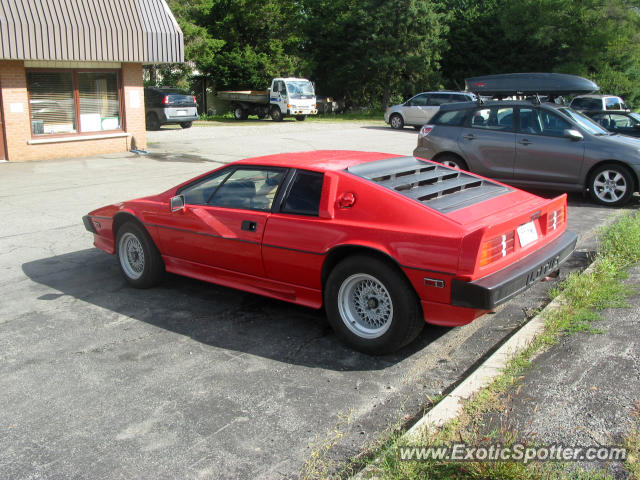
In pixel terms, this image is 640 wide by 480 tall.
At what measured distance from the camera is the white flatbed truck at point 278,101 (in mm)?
31609

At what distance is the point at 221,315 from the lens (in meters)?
5.56

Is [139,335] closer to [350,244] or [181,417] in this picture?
[181,417]

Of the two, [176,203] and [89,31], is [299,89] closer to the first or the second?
[89,31]

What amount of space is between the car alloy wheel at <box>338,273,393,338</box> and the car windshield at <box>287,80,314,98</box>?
27954mm

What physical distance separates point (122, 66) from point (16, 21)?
3322 millimetres

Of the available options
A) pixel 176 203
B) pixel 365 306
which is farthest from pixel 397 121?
pixel 365 306

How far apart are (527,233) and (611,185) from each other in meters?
6.28

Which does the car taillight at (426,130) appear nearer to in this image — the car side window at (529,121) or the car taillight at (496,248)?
the car side window at (529,121)

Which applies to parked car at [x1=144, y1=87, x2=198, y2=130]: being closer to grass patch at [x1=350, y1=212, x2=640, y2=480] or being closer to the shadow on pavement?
the shadow on pavement

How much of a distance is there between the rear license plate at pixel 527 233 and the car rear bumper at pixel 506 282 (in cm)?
10

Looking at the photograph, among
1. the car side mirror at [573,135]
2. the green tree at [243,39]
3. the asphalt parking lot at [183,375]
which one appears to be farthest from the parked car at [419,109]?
the asphalt parking lot at [183,375]

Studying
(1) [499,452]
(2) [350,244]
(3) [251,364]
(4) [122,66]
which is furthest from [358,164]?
(4) [122,66]

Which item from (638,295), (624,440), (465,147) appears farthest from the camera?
(465,147)

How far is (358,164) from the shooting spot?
5145mm
